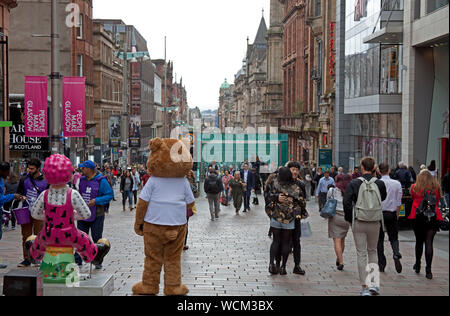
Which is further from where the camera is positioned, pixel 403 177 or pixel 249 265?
pixel 403 177

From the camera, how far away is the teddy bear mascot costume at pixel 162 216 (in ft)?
27.1

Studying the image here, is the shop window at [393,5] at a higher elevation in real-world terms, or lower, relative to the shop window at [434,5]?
higher

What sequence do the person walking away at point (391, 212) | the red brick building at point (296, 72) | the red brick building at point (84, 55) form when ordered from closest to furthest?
the person walking away at point (391, 212) → the red brick building at point (84, 55) → the red brick building at point (296, 72)

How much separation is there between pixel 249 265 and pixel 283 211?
4.49ft

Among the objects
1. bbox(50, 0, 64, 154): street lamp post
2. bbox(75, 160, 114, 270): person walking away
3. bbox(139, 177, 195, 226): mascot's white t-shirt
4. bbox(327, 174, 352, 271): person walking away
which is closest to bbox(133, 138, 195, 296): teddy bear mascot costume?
bbox(139, 177, 195, 226): mascot's white t-shirt

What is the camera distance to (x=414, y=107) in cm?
2322

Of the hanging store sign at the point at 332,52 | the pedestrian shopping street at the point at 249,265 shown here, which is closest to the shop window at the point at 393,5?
the pedestrian shopping street at the point at 249,265

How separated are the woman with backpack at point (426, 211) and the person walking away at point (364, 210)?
1.47 m

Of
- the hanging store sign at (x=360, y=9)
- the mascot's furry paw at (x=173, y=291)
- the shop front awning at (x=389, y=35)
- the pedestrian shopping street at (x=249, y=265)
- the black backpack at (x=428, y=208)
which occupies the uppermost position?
the hanging store sign at (x=360, y=9)

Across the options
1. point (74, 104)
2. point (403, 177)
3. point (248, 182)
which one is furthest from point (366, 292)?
point (248, 182)

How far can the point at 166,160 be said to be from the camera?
325 inches

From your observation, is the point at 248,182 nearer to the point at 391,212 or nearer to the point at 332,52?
the point at 391,212

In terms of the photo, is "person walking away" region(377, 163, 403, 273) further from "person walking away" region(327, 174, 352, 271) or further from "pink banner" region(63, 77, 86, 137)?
"pink banner" region(63, 77, 86, 137)

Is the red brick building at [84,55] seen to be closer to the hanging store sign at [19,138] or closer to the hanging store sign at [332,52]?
the hanging store sign at [19,138]
